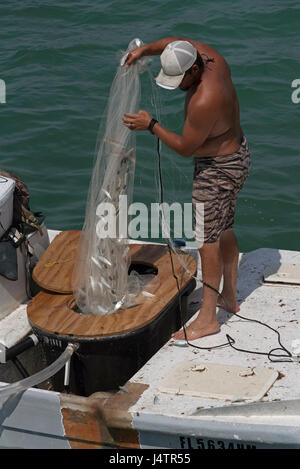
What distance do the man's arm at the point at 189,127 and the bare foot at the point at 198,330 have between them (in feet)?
3.30

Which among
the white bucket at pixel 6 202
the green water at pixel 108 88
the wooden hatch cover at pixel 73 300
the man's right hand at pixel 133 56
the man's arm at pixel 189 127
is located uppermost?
the man's right hand at pixel 133 56

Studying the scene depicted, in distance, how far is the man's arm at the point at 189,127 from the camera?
455 cm

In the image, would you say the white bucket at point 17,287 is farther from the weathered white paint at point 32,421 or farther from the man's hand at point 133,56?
the man's hand at point 133,56

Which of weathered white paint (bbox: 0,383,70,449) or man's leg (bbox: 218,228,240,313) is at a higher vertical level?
man's leg (bbox: 218,228,240,313)

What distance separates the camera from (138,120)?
15.2 ft

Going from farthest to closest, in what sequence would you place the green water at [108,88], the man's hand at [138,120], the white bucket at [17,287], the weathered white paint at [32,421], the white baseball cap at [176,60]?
the green water at [108,88], the white bucket at [17,287], the man's hand at [138,120], the white baseball cap at [176,60], the weathered white paint at [32,421]

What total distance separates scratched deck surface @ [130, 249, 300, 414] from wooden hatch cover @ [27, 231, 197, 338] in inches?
10.1

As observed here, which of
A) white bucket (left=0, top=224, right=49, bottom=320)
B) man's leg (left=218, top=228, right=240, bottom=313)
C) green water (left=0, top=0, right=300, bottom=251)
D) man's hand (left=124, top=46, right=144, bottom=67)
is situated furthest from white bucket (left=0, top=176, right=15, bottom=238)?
green water (left=0, top=0, right=300, bottom=251)

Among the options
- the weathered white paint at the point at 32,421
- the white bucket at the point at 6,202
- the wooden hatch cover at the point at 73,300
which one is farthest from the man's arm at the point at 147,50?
the weathered white paint at the point at 32,421

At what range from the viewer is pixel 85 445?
438 centimetres

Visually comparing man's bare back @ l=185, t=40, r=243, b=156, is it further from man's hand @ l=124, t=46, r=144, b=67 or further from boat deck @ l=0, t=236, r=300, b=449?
boat deck @ l=0, t=236, r=300, b=449

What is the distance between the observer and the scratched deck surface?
4.17 metres

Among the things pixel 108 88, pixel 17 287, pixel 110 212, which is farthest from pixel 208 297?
pixel 108 88
